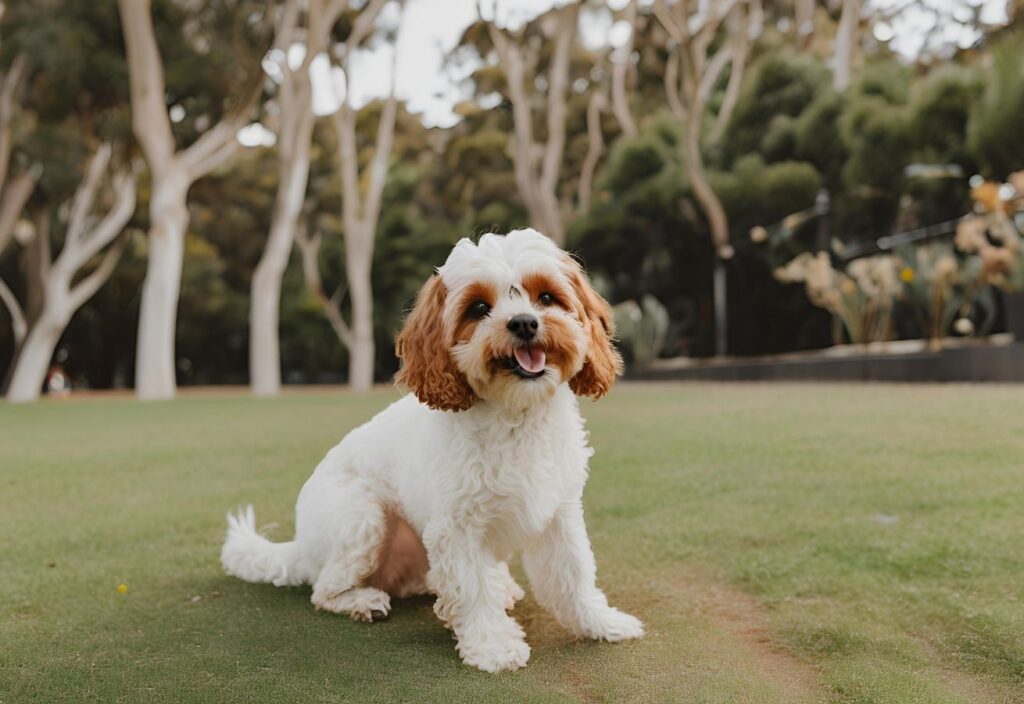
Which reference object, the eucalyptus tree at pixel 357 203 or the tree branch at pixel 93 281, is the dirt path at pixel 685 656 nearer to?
the tree branch at pixel 93 281

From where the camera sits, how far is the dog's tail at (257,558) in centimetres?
391

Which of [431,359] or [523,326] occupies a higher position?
[523,326]

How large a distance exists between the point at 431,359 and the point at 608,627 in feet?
3.74

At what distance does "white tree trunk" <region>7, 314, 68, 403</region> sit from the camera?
18719 millimetres

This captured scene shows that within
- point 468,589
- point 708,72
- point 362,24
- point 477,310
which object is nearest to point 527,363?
point 477,310

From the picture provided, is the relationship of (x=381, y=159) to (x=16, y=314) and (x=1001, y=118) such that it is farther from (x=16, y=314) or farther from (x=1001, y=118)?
(x=1001, y=118)

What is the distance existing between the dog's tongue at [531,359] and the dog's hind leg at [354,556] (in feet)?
3.13

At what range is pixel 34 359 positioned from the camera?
1873cm

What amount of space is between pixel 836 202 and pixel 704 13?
25.2 feet

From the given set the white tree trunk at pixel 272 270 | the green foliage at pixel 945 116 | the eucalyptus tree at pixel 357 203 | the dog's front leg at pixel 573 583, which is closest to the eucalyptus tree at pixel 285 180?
the white tree trunk at pixel 272 270

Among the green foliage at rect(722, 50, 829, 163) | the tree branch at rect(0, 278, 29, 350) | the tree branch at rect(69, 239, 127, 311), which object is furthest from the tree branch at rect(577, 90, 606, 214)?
the tree branch at rect(0, 278, 29, 350)

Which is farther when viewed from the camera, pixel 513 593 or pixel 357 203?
pixel 357 203

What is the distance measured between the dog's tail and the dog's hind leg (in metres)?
0.32

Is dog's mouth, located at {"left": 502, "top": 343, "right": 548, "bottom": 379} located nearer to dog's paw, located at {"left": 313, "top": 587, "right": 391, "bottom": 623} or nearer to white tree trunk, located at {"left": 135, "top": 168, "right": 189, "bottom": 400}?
dog's paw, located at {"left": 313, "top": 587, "right": 391, "bottom": 623}
